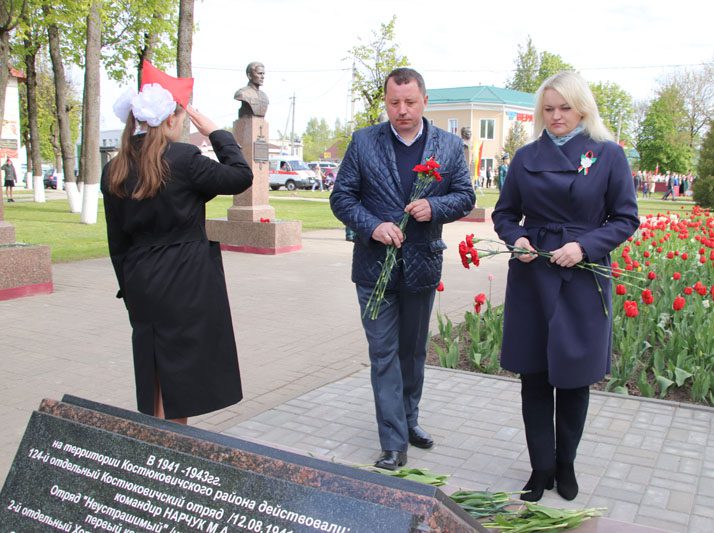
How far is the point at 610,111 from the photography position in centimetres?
7338

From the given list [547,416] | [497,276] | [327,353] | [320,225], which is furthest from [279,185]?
[547,416]

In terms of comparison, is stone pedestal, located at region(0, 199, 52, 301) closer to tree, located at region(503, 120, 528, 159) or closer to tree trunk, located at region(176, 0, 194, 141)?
tree trunk, located at region(176, 0, 194, 141)

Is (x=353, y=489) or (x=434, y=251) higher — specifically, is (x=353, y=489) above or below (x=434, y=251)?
below

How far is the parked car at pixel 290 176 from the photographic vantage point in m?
44.2

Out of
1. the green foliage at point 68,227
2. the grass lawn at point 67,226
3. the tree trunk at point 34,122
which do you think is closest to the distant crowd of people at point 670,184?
the green foliage at point 68,227

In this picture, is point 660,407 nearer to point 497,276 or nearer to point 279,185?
point 497,276

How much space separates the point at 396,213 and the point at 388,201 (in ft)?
0.23

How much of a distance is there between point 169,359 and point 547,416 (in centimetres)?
170

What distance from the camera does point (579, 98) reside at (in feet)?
9.89

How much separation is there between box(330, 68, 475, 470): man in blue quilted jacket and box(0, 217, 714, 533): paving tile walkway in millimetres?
474

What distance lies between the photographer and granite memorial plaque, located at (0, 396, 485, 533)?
4.99 feet

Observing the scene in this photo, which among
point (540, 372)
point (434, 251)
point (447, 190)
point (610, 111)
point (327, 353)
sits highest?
point (610, 111)

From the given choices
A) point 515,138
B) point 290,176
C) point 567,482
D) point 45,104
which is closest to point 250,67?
→ point 567,482

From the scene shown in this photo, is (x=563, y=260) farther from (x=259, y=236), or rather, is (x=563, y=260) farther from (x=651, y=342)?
(x=259, y=236)
